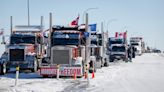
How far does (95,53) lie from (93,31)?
238cm

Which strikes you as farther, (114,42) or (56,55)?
(114,42)

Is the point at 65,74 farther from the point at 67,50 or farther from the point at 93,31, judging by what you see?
the point at 93,31

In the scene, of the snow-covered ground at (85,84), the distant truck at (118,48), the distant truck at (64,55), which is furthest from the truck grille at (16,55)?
the distant truck at (118,48)

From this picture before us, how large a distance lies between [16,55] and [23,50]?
65 cm

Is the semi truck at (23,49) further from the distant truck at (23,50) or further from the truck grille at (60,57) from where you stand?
the truck grille at (60,57)

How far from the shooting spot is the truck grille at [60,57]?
28420 millimetres

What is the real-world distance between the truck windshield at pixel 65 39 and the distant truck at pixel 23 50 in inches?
128

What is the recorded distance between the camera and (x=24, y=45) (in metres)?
32.4

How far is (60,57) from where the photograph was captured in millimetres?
28484

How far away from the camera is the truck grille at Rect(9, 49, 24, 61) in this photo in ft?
105

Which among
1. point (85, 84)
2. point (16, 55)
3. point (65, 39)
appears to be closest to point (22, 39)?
point (16, 55)

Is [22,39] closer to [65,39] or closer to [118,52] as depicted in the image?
[65,39]

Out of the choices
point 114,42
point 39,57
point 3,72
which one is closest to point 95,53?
point 39,57

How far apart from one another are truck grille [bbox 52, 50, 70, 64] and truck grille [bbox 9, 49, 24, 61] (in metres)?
4.54
